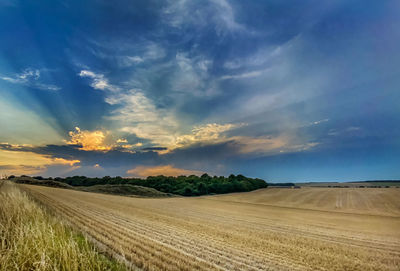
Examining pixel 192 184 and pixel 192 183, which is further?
pixel 192 183

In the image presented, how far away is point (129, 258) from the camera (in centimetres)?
717

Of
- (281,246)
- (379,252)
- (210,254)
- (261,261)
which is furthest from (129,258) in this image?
(379,252)

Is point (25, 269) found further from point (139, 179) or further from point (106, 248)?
point (139, 179)

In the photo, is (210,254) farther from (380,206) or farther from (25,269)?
(380,206)

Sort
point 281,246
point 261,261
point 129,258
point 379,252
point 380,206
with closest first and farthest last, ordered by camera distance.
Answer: point 129,258 < point 261,261 < point 281,246 < point 379,252 < point 380,206

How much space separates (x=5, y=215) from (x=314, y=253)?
13.5 m

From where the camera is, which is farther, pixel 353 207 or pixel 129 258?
pixel 353 207

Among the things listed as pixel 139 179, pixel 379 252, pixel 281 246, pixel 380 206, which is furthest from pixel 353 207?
pixel 139 179

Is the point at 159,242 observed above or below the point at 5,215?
below

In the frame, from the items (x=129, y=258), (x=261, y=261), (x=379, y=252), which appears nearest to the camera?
(x=129, y=258)

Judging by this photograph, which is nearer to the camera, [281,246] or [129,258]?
[129,258]

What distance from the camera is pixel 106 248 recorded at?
26.3 feet

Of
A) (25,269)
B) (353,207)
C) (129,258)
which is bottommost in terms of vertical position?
(353,207)

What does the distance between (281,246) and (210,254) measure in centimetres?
467
